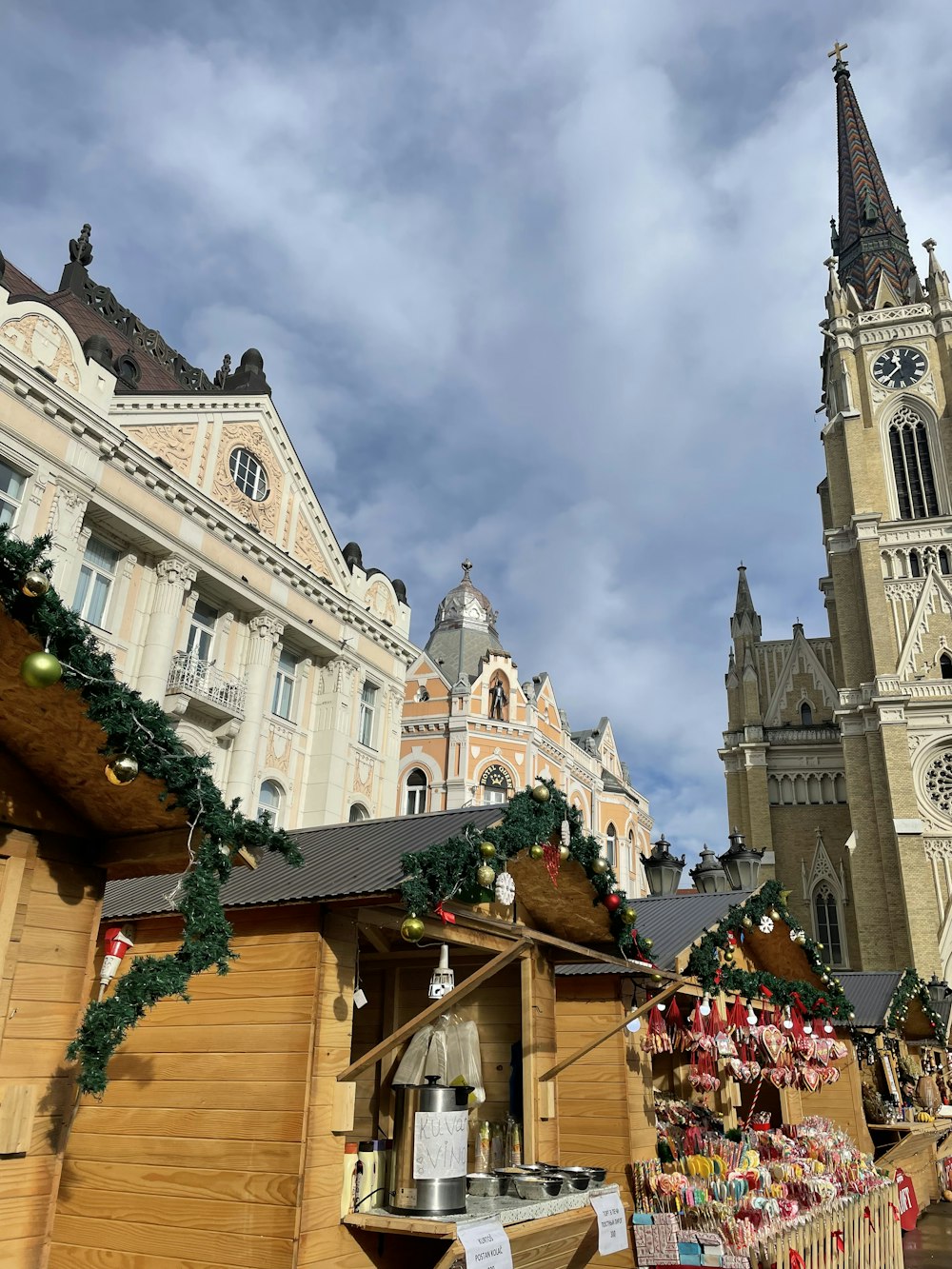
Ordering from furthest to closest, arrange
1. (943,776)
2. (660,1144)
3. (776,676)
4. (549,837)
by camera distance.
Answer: (776,676)
(943,776)
(660,1144)
(549,837)

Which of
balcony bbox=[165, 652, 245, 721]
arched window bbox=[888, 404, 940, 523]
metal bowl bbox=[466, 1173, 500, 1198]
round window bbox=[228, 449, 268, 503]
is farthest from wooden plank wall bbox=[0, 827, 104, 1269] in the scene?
arched window bbox=[888, 404, 940, 523]

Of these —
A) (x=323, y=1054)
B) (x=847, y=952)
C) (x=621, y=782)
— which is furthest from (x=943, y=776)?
(x=323, y=1054)

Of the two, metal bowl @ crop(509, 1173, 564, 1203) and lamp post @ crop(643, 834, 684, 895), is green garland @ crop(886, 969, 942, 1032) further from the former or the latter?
metal bowl @ crop(509, 1173, 564, 1203)

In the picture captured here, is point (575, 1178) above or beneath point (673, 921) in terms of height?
beneath

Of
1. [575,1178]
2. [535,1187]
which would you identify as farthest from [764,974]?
[535,1187]

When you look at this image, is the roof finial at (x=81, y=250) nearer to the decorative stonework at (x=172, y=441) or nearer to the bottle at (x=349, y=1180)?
the decorative stonework at (x=172, y=441)

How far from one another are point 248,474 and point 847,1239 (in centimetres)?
1829

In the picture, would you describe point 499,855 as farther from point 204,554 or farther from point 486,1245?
point 204,554

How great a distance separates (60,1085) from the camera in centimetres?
460

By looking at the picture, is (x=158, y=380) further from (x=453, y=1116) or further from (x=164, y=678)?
(x=453, y=1116)

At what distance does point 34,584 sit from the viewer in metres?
3.63

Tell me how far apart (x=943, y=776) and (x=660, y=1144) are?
115 feet

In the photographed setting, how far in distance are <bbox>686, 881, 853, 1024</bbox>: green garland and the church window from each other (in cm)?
1277

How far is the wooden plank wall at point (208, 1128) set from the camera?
5281mm
